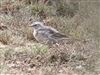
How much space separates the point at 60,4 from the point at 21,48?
4205 mm

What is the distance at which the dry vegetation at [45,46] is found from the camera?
5.99 meters

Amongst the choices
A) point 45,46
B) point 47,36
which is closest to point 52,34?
point 47,36

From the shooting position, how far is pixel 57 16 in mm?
10922

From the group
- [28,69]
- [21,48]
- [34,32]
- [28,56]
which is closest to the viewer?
[28,69]

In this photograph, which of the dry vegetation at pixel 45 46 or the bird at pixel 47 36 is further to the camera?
the bird at pixel 47 36

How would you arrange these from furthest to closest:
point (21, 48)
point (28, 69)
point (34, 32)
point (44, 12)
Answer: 1. point (44, 12)
2. point (34, 32)
3. point (21, 48)
4. point (28, 69)

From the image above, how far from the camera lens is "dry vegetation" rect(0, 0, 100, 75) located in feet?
19.6

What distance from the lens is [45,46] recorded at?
7.34 m

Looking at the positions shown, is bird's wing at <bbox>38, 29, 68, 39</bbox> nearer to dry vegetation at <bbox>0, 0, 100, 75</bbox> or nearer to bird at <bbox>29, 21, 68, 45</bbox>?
bird at <bbox>29, 21, 68, 45</bbox>

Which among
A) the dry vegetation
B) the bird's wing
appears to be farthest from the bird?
the dry vegetation

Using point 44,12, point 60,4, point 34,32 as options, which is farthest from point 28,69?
point 60,4

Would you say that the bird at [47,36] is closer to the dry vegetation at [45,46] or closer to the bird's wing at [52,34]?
the bird's wing at [52,34]

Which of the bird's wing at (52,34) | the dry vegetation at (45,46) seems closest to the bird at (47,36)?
the bird's wing at (52,34)

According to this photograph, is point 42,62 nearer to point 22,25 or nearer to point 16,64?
point 16,64
